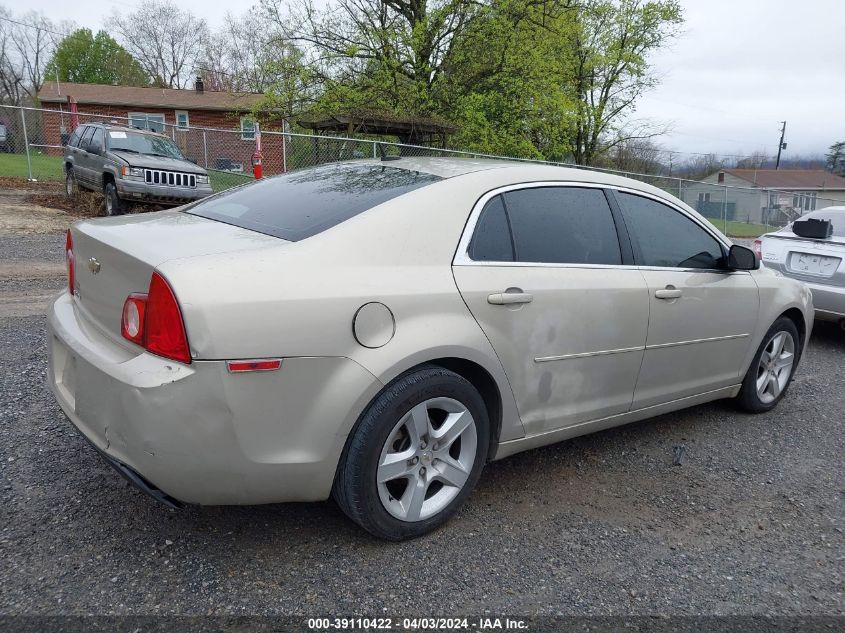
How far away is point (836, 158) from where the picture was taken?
80.6m

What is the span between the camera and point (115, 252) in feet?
8.23

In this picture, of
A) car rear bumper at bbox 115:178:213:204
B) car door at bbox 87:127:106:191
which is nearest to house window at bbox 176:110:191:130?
car door at bbox 87:127:106:191

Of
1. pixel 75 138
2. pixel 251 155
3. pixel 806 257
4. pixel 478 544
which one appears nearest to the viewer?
pixel 478 544

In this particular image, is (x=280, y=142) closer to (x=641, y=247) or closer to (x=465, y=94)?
(x=465, y=94)

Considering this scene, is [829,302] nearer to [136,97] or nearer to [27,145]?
[27,145]

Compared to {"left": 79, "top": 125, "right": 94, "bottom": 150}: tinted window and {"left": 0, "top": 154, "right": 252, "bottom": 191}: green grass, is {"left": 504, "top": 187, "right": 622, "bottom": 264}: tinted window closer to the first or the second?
{"left": 79, "top": 125, "right": 94, "bottom": 150}: tinted window

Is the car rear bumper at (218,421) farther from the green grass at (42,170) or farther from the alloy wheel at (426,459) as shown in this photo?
the green grass at (42,170)

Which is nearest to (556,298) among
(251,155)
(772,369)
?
(772,369)

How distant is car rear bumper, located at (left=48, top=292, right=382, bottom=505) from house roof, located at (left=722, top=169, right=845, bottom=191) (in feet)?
248

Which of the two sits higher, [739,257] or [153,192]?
[739,257]

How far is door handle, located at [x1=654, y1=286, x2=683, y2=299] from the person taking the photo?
11.3 ft

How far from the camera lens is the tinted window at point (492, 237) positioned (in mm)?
2854

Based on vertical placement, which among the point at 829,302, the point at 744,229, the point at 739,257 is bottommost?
the point at 744,229

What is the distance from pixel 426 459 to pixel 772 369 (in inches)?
119
